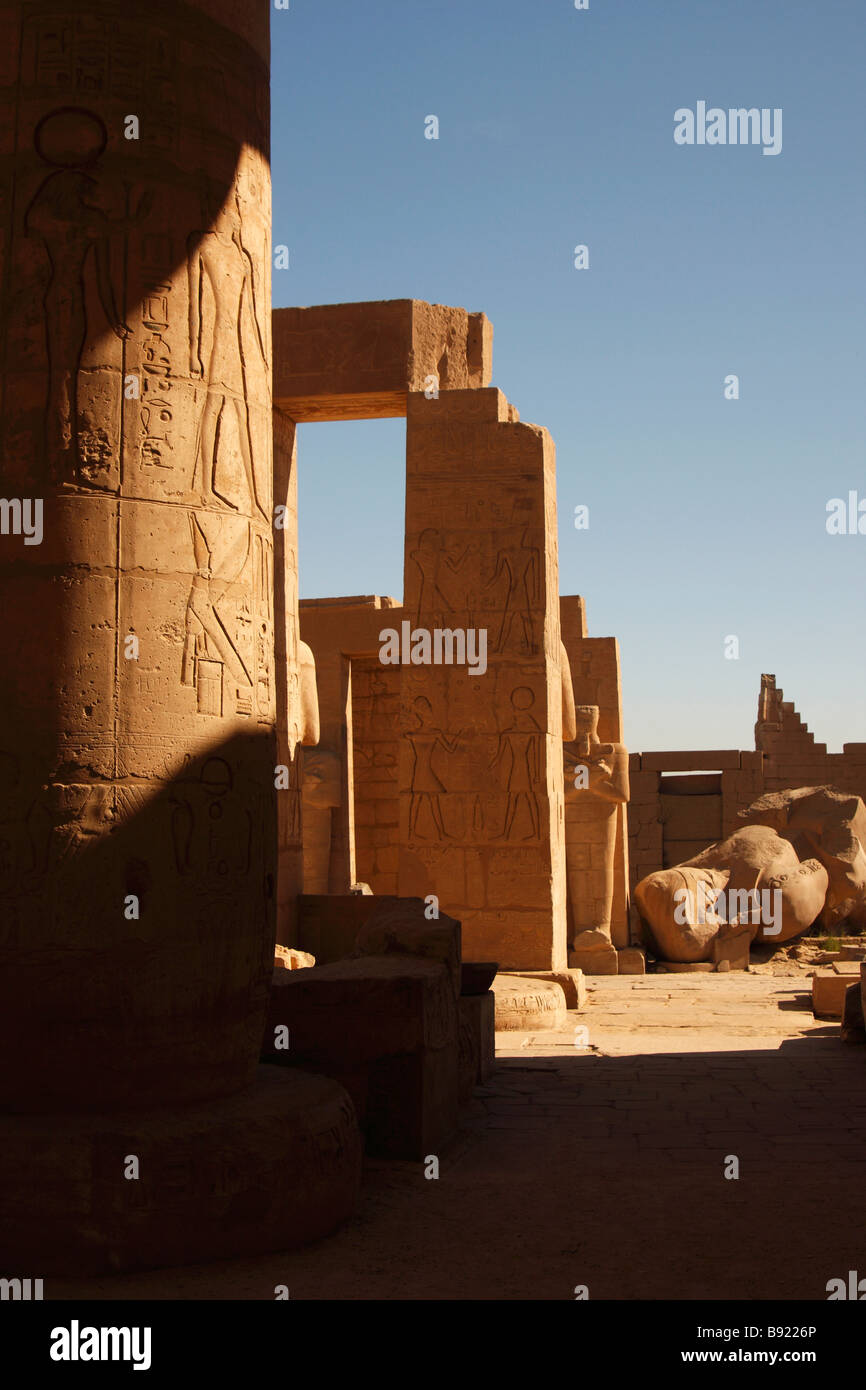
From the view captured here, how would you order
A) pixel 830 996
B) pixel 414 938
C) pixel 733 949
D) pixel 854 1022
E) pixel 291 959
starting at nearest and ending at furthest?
pixel 414 938, pixel 854 1022, pixel 291 959, pixel 830 996, pixel 733 949

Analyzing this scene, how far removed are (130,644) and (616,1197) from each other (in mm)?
2399

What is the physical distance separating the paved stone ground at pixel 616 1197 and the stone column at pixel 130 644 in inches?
14.0

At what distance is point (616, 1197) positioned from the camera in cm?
448

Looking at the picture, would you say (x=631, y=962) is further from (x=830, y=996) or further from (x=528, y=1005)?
(x=528, y=1005)

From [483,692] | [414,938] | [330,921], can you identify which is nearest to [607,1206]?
[414,938]

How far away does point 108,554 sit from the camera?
152 inches

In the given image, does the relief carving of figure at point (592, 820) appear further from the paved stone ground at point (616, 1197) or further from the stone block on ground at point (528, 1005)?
the paved stone ground at point (616, 1197)

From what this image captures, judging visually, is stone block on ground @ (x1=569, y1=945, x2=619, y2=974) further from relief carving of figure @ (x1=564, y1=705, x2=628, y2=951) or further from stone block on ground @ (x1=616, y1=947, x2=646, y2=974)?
relief carving of figure @ (x1=564, y1=705, x2=628, y2=951)

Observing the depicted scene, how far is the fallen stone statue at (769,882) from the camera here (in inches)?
615

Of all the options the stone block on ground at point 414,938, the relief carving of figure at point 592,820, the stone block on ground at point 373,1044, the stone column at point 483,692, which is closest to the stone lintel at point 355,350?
the stone column at point 483,692

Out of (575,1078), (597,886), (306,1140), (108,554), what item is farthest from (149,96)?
(597,886)
